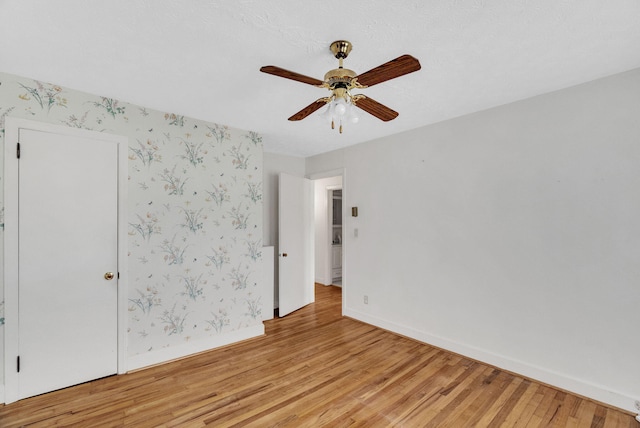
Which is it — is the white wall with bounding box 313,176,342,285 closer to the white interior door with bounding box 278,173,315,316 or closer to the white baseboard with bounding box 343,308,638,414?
the white interior door with bounding box 278,173,315,316

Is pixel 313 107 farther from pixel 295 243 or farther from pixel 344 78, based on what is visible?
pixel 295 243

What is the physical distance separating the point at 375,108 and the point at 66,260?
2735 millimetres

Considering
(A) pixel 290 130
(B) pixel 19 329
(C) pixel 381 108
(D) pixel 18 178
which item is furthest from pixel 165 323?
(C) pixel 381 108

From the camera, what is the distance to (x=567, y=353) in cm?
234

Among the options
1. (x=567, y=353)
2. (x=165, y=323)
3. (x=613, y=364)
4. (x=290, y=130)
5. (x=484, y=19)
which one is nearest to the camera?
(x=484, y=19)

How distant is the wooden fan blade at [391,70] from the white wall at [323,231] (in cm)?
420

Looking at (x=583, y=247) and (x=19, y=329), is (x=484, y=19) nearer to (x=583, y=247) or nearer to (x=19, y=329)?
(x=583, y=247)

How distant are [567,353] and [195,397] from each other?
303 cm

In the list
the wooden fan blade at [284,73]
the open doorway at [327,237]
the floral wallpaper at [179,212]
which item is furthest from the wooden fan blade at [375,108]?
the open doorway at [327,237]

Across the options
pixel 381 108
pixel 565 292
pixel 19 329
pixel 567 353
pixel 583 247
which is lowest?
pixel 567 353

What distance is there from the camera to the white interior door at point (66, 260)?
7.23 feet

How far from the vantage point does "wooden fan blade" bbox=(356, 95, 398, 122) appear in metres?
1.91

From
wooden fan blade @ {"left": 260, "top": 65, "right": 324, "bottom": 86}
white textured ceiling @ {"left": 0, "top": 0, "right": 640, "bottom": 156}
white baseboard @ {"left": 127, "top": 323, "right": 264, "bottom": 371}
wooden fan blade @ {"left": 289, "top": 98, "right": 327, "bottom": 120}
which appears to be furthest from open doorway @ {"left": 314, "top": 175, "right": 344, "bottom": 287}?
wooden fan blade @ {"left": 260, "top": 65, "right": 324, "bottom": 86}

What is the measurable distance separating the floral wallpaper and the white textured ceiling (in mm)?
200
